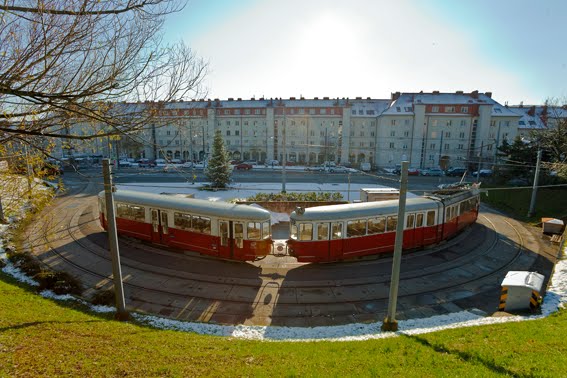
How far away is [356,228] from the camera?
47.9 ft

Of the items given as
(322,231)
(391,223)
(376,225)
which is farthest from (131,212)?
(391,223)

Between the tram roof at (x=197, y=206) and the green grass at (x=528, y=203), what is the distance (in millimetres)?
20298

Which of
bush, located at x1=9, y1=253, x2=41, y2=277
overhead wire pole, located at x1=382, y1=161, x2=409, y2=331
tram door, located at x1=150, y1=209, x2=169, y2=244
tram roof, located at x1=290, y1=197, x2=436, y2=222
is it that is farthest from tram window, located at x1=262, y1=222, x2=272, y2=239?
bush, located at x1=9, y1=253, x2=41, y2=277

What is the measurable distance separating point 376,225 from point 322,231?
2.85 metres

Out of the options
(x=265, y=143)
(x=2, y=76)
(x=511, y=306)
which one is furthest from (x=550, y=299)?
(x=265, y=143)

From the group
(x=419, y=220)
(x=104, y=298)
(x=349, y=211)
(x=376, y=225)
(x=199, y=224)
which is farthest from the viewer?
(x=419, y=220)

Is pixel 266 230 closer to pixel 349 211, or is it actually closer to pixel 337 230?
pixel 337 230

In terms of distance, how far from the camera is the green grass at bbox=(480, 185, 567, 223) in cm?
2439

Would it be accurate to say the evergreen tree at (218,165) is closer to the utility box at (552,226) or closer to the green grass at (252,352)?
the green grass at (252,352)

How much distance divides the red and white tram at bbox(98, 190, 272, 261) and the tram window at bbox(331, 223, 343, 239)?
296 cm

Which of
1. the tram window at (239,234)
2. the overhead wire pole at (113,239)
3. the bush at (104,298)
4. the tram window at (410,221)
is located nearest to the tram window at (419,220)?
the tram window at (410,221)

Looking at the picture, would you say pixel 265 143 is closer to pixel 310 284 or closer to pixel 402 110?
pixel 402 110

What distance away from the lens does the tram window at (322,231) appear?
14.0 m

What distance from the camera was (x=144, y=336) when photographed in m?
7.93
